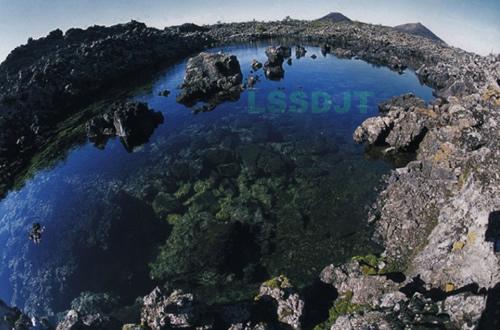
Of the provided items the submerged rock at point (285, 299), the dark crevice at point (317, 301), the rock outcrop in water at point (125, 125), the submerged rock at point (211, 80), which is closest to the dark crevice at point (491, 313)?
the dark crevice at point (317, 301)

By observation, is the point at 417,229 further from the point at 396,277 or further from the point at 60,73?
the point at 60,73

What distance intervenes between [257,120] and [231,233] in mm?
35471

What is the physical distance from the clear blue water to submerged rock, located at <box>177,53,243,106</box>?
1182 cm

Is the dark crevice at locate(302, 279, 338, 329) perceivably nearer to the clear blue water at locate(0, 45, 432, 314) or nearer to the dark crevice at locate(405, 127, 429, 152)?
the clear blue water at locate(0, 45, 432, 314)

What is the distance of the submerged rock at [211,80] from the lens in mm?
90562

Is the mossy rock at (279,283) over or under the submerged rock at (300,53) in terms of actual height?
under

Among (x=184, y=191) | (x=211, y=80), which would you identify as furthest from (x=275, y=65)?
(x=184, y=191)

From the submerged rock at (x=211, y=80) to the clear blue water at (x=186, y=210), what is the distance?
38.8 feet

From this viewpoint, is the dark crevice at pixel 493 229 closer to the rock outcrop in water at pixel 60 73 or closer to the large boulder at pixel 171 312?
the large boulder at pixel 171 312

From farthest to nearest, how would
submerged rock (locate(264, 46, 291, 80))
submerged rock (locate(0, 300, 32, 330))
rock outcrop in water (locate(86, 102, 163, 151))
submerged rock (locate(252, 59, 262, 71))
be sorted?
submerged rock (locate(252, 59, 262, 71))
submerged rock (locate(264, 46, 291, 80))
rock outcrop in water (locate(86, 102, 163, 151))
submerged rock (locate(0, 300, 32, 330))

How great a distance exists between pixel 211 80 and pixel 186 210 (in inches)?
2122

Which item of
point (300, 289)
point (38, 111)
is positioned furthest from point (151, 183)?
point (38, 111)

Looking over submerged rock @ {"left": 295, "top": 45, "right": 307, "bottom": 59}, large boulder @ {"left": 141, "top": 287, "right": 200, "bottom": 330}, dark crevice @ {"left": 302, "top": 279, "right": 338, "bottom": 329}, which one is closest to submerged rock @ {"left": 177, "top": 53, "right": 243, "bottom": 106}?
submerged rock @ {"left": 295, "top": 45, "right": 307, "bottom": 59}

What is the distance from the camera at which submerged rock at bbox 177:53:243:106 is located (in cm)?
9056
